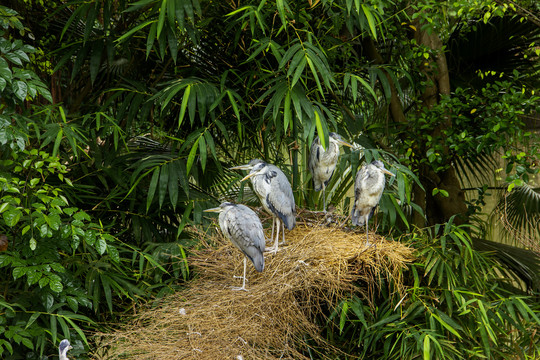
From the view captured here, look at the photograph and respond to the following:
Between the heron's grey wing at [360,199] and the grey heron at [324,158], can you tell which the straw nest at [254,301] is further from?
the grey heron at [324,158]

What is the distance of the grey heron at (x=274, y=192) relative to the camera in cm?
287

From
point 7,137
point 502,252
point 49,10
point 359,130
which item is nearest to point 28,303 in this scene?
point 7,137

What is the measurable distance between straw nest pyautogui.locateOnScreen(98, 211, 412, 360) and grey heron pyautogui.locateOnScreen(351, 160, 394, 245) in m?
0.18

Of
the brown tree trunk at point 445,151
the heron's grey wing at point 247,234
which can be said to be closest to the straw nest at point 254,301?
the heron's grey wing at point 247,234

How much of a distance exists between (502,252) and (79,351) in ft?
8.81

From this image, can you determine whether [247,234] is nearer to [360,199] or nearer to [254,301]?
[254,301]

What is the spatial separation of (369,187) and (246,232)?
0.69m

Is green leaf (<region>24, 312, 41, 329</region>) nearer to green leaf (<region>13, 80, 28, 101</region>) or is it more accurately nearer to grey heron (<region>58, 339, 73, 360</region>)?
grey heron (<region>58, 339, 73, 360</region>)

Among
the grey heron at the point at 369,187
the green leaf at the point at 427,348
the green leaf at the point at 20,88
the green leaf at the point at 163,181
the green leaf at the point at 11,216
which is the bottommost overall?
the green leaf at the point at 427,348

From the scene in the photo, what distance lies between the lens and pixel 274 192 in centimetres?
287

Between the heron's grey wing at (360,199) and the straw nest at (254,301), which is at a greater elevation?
the heron's grey wing at (360,199)

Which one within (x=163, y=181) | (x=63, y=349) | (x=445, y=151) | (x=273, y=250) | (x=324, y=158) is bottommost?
(x=63, y=349)

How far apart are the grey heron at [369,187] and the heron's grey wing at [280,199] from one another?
34cm

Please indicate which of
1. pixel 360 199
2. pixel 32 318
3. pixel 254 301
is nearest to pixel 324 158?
pixel 360 199
